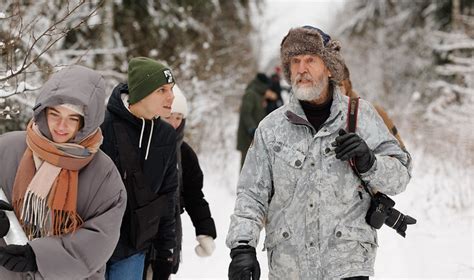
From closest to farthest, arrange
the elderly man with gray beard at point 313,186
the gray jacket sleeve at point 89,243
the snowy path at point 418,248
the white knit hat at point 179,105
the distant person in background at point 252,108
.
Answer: the gray jacket sleeve at point 89,243
the elderly man with gray beard at point 313,186
the white knit hat at point 179,105
the snowy path at point 418,248
the distant person in background at point 252,108

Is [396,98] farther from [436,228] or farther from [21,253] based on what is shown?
[21,253]

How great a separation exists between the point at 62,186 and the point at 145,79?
99 cm

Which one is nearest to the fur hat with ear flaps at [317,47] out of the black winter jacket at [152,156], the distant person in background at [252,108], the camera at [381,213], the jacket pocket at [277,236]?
the camera at [381,213]

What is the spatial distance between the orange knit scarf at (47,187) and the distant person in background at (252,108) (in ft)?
19.4

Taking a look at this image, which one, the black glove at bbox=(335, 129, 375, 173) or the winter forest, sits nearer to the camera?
the black glove at bbox=(335, 129, 375, 173)

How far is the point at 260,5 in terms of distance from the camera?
67.9 feet

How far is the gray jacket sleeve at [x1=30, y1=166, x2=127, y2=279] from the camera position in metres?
2.96

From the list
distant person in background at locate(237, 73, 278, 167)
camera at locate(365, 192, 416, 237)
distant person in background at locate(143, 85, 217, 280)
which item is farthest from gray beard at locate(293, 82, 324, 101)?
distant person in background at locate(237, 73, 278, 167)

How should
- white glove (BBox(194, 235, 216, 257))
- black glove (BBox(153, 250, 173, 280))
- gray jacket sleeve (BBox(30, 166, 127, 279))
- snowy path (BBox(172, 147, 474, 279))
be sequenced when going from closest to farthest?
gray jacket sleeve (BBox(30, 166, 127, 279)), black glove (BBox(153, 250, 173, 280)), white glove (BBox(194, 235, 216, 257)), snowy path (BBox(172, 147, 474, 279))

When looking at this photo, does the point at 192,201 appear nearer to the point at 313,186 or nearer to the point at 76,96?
the point at 313,186

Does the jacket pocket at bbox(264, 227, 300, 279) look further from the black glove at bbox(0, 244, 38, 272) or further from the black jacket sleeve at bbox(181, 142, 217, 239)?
the black jacket sleeve at bbox(181, 142, 217, 239)

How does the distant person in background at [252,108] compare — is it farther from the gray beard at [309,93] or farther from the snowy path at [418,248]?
the gray beard at [309,93]

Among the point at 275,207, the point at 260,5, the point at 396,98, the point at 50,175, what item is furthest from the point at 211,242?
the point at 396,98

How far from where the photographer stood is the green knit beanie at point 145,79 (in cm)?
383
